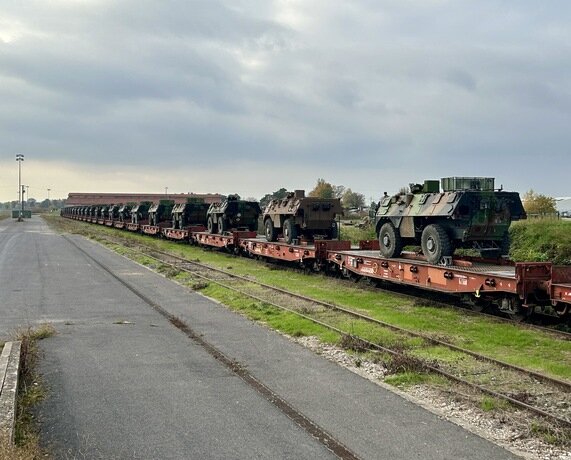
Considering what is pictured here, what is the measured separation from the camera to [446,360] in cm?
892

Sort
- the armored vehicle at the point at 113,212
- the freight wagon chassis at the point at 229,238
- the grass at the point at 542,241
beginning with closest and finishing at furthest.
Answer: the grass at the point at 542,241
the freight wagon chassis at the point at 229,238
the armored vehicle at the point at 113,212

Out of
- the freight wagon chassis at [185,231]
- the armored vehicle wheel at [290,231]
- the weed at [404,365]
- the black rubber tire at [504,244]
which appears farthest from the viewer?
the freight wagon chassis at [185,231]

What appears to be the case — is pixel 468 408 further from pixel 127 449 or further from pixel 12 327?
pixel 12 327

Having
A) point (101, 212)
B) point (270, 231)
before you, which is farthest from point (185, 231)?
point (101, 212)

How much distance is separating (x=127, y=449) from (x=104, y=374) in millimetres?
2671

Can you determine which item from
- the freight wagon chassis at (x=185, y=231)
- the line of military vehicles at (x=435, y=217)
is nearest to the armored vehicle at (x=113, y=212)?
the freight wagon chassis at (x=185, y=231)

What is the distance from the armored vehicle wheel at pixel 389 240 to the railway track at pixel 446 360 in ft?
8.96

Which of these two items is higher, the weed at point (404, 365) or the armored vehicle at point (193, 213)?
the armored vehicle at point (193, 213)

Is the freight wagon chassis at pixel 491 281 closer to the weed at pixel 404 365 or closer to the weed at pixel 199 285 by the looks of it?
the weed at pixel 404 365

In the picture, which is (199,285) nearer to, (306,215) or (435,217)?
(306,215)

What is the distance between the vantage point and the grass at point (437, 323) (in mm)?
9297

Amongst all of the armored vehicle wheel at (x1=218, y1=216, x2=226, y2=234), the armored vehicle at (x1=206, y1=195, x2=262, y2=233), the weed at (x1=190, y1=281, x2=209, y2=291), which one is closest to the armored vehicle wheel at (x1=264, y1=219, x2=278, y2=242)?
the armored vehicle at (x1=206, y1=195, x2=262, y2=233)

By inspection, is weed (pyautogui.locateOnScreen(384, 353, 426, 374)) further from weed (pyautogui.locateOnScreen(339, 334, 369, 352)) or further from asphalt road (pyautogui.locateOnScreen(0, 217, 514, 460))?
weed (pyautogui.locateOnScreen(339, 334, 369, 352))

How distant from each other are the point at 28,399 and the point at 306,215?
51.0 feet
